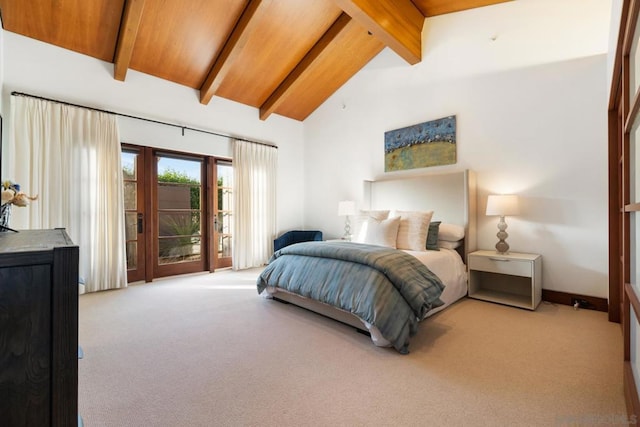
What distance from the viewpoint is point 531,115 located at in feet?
10.9

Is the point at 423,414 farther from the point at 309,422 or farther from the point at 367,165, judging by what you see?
the point at 367,165

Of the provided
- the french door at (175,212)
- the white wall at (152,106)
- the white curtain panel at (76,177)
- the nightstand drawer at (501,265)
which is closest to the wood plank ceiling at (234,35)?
the white wall at (152,106)

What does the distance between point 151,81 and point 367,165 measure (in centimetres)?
343

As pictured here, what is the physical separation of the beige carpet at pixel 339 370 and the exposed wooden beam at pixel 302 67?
3.50 m

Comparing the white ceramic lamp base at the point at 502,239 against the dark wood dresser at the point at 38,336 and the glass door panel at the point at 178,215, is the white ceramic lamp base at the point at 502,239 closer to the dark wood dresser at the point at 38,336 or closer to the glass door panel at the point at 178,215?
the dark wood dresser at the point at 38,336

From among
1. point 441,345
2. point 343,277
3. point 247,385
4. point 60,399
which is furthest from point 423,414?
point 60,399

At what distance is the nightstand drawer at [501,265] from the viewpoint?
9.75 feet

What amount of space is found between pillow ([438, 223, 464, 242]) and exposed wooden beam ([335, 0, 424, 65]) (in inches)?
95.5

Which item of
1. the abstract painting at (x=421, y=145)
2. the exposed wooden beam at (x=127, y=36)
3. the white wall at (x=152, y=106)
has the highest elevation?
the exposed wooden beam at (x=127, y=36)

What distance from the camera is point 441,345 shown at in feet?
7.34

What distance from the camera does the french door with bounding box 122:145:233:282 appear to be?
414cm

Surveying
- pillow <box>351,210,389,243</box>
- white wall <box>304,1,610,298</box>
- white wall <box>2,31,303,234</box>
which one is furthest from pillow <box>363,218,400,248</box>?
white wall <box>2,31,303,234</box>

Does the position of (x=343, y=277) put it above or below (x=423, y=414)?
above

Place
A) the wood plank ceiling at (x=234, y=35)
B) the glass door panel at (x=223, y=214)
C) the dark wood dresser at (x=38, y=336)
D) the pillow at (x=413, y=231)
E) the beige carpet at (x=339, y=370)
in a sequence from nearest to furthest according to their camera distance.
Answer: the dark wood dresser at (x=38, y=336), the beige carpet at (x=339, y=370), the wood plank ceiling at (x=234, y=35), the pillow at (x=413, y=231), the glass door panel at (x=223, y=214)
